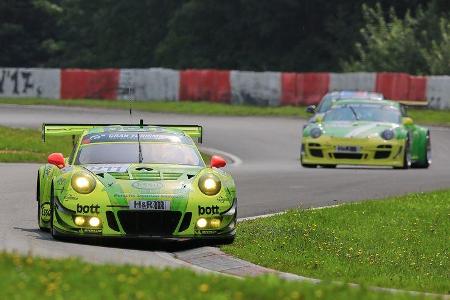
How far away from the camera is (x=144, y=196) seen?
43.8 ft

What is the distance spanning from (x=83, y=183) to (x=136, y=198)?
574 millimetres

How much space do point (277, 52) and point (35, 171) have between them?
53.9 m

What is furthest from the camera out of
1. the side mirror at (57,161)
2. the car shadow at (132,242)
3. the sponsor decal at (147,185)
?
the side mirror at (57,161)

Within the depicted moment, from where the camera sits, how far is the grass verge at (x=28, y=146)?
27.1m

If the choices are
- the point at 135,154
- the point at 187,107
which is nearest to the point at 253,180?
the point at 135,154

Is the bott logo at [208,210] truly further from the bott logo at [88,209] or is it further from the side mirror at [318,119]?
the side mirror at [318,119]

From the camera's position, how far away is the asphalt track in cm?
1320

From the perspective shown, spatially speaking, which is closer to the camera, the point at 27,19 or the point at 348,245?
the point at 348,245

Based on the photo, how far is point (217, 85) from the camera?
49844 mm

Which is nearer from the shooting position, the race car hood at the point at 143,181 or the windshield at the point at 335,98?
the race car hood at the point at 143,181

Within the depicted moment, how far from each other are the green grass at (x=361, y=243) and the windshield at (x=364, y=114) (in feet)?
26.7

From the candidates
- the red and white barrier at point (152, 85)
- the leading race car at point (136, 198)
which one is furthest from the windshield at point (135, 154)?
the red and white barrier at point (152, 85)

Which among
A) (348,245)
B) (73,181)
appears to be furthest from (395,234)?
Answer: (73,181)

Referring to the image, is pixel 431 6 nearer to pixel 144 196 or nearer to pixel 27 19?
pixel 27 19
